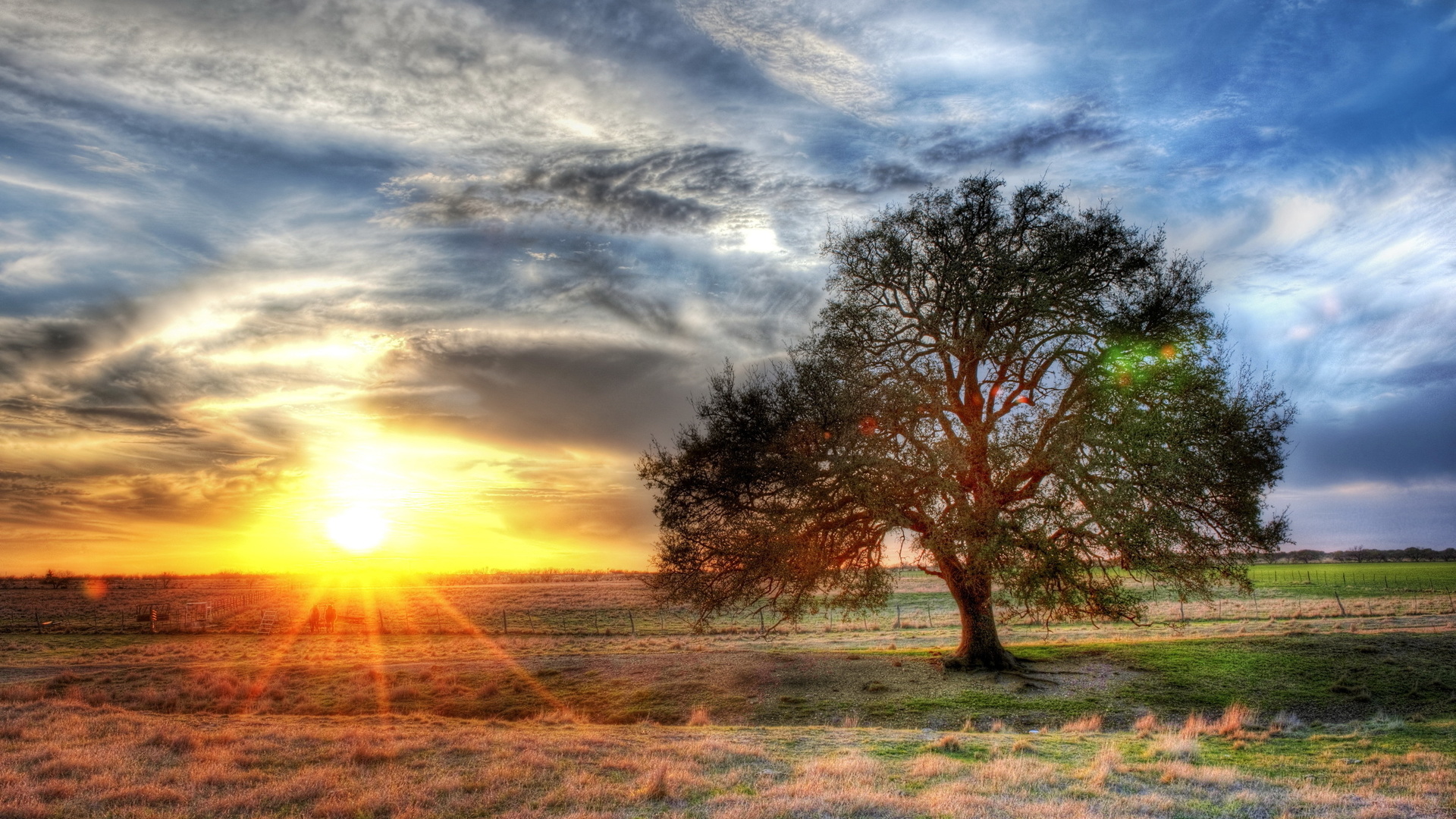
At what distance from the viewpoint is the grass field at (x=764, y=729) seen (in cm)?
1128

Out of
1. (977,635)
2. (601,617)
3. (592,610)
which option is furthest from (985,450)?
(592,610)

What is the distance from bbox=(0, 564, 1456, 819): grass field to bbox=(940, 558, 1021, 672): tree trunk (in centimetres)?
81

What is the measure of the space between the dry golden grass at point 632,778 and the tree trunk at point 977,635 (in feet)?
22.1

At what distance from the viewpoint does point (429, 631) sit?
4797 centimetres

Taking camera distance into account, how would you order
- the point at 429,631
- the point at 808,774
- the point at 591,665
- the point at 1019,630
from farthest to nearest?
the point at 429,631 → the point at 1019,630 → the point at 591,665 → the point at 808,774

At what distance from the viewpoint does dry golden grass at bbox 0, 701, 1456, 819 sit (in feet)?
35.2

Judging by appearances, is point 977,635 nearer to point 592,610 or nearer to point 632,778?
point 632,778

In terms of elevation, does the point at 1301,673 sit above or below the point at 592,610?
above

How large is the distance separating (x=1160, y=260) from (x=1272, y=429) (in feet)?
17.6

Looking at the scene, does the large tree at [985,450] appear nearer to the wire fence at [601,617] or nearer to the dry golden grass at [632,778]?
the dry golden grass at [632,778]

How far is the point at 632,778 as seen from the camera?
12.5 metres

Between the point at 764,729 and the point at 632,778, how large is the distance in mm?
6346

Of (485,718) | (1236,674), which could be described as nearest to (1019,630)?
(1236,674)

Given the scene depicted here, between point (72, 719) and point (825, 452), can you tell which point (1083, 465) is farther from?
point (72, 719)
